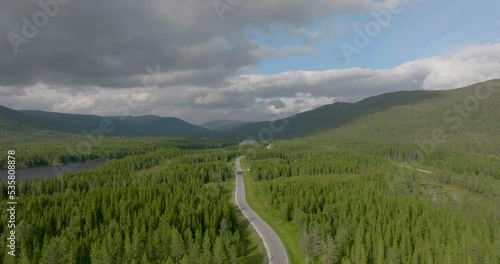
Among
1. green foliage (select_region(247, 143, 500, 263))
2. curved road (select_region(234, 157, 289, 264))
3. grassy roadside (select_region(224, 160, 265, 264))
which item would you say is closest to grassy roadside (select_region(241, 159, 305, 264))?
curved road (select_region(234, 157, 289, 264))

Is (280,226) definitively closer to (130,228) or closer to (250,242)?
(250,242)

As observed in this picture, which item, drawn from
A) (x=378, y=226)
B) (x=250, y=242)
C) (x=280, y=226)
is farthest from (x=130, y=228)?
(x=378, y=226)

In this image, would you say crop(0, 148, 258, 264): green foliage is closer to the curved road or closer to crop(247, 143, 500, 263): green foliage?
the curved road

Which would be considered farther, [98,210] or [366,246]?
[98,210]

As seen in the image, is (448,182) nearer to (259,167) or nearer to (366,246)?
(259,167)

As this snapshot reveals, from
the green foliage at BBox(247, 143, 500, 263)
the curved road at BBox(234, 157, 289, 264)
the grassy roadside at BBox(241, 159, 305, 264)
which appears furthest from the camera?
the grassy roadside at BBox(241, 159, 305, 264)

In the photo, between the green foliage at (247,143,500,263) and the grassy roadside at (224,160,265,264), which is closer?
the green foliage at (247,143,500,263)

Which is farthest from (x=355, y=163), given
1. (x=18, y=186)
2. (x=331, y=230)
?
(x=18, y=186)

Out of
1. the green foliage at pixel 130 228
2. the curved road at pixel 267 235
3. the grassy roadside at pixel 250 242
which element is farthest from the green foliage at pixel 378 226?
the green foliage at pixel 130 228
